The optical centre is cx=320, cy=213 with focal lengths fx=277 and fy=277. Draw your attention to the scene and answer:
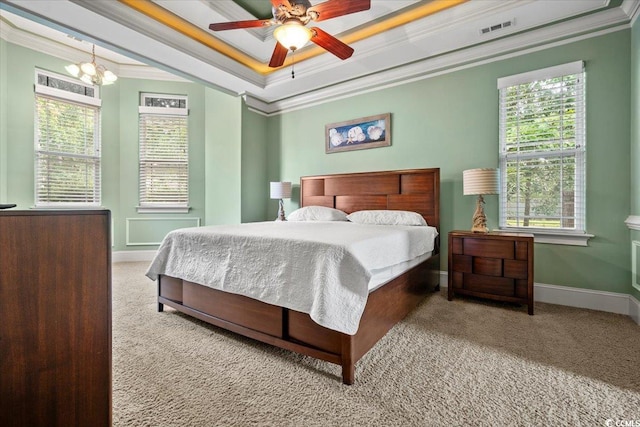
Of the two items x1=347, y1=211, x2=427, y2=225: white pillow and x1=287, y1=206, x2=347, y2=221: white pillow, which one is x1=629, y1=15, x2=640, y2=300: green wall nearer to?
x1=347, y1=211, x2=427, y2=225: white pillow

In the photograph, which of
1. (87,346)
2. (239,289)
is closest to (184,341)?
(239,289)

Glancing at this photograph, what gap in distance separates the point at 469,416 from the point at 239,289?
147cm

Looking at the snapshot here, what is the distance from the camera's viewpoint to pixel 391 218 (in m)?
3.23

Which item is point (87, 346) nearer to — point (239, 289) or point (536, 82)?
point (239, 289)

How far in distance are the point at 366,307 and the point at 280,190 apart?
290 cm

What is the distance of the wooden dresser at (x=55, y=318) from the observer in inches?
32.9

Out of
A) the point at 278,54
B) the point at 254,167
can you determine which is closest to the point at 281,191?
the point at 254,167

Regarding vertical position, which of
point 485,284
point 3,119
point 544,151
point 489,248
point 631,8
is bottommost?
point 485,284

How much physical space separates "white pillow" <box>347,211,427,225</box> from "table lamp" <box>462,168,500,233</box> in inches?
22.2

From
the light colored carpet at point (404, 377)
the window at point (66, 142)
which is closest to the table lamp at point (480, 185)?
the light colored carpet at point (404, 377)

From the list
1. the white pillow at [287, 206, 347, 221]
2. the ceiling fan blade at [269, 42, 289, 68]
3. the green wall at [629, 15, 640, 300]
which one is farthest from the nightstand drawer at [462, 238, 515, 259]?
the ceiling fan blade at [269, 42, 289, 68]

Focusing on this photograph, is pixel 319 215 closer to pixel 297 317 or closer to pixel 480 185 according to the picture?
pixel 480 185

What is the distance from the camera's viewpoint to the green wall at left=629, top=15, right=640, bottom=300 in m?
2.34

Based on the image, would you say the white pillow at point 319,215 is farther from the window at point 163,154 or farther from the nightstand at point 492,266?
the window at point 163,154
